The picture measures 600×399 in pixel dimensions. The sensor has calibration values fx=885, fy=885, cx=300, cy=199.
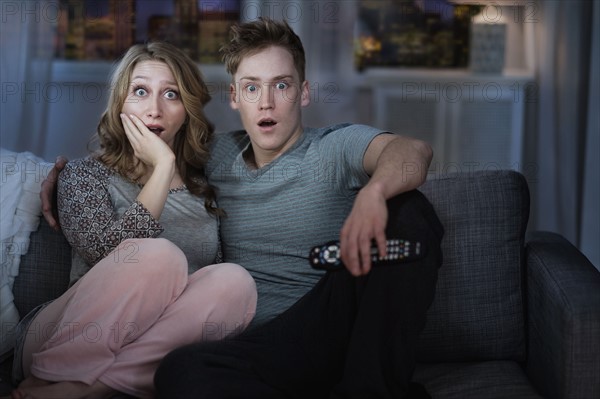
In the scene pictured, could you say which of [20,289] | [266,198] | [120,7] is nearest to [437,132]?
[120,7]

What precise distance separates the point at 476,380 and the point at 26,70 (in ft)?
8.19

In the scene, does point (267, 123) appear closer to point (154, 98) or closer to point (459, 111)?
point (154, 98)

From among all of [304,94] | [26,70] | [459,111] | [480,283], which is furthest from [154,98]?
[459,111]

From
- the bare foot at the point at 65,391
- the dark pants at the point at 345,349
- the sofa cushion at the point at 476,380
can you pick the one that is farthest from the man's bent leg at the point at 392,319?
the bare foot at the point at 65,391

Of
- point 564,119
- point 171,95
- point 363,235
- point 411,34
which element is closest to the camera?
point 363,235

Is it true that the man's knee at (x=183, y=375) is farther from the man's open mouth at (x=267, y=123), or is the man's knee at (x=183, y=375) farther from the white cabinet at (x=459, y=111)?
the white cabinet at (x=459, y=111)

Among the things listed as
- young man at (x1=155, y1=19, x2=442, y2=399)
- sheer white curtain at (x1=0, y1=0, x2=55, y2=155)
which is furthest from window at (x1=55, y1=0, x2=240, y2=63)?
young man at (x1=155, y1=19, x2=442, y2=399)

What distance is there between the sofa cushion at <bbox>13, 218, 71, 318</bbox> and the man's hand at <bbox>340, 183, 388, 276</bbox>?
2.61ft

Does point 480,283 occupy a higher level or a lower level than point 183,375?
higher

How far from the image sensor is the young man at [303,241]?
1.70 m

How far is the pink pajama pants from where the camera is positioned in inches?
69.9

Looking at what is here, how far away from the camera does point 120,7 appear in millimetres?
4012

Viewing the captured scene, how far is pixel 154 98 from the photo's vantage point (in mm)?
2117

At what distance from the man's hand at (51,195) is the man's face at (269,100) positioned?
1.52 ft
